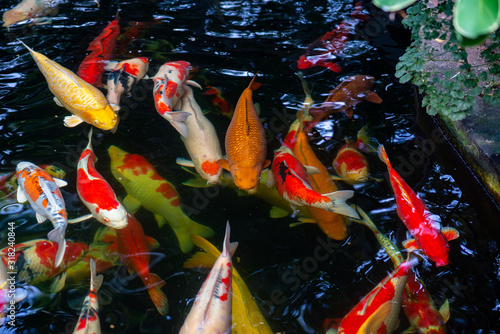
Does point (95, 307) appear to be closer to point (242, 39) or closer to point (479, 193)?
point (479, 193)

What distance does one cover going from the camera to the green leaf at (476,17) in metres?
1.48

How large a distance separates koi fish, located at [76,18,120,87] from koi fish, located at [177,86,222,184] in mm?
1388

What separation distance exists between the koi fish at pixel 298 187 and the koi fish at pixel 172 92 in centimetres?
87

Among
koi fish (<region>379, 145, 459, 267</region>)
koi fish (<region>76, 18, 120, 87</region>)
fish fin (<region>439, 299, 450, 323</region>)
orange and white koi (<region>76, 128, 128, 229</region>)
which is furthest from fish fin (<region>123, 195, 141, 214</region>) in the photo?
fish fin (<region>439, 299, 450, 323</region>)

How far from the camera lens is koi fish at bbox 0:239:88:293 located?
3.07 m

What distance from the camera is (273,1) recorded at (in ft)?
19.9

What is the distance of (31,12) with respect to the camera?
5.78 metres

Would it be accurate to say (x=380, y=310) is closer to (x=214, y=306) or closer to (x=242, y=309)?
(x=242, y=309)

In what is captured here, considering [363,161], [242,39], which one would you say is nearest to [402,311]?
[363,161]

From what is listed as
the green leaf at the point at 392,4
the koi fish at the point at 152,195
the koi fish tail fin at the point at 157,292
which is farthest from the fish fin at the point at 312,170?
the green leaf at the point at 392,4

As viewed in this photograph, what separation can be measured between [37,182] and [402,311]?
293cm

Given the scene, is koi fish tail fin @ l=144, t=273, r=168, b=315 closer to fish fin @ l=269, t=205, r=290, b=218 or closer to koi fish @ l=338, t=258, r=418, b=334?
fish fin @ l=269, t=205, r=290, b=218

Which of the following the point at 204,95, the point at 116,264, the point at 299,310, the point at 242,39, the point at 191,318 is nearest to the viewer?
the point at 191,318

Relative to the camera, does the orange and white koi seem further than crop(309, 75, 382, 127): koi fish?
No
